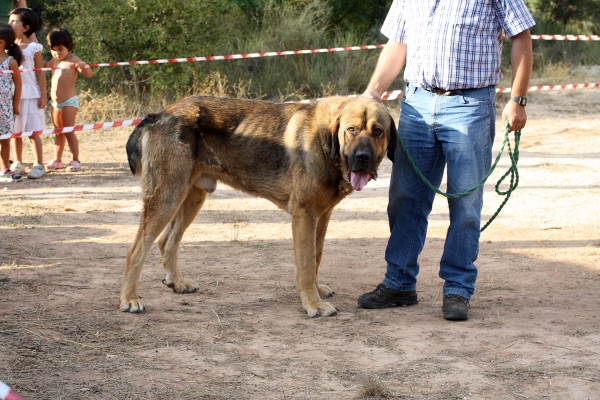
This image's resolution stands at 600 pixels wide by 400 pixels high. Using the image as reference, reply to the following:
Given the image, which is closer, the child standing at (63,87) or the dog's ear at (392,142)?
the dog's ear at (392,142)

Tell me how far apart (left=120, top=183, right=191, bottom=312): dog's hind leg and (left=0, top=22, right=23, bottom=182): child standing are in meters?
5.06

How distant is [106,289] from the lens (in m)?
5.66

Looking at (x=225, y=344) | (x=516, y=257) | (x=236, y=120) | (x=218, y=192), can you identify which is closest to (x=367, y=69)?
(x=218, y=192)

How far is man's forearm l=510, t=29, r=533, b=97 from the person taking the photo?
4.82 m

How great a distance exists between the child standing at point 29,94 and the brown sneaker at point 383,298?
5.99 metres

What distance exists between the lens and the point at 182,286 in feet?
18.7

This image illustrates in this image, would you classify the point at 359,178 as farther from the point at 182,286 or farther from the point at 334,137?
the point at 182,286

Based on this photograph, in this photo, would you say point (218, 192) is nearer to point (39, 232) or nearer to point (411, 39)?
point (39, 232)

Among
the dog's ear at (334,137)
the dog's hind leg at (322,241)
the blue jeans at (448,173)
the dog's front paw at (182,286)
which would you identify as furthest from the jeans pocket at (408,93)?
the dog's front paw at (182,286)

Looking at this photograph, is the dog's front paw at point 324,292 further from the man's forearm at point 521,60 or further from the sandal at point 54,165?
the sandal at point 54,165

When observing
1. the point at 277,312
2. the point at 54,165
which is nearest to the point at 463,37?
the point at 277,312

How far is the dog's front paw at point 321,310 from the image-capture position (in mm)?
5160

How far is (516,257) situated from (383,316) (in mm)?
2092

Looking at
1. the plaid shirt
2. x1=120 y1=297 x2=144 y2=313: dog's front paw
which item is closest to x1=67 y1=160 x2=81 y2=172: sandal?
x1=120 y1=297 x2=144 y2=313: dog's front paw
